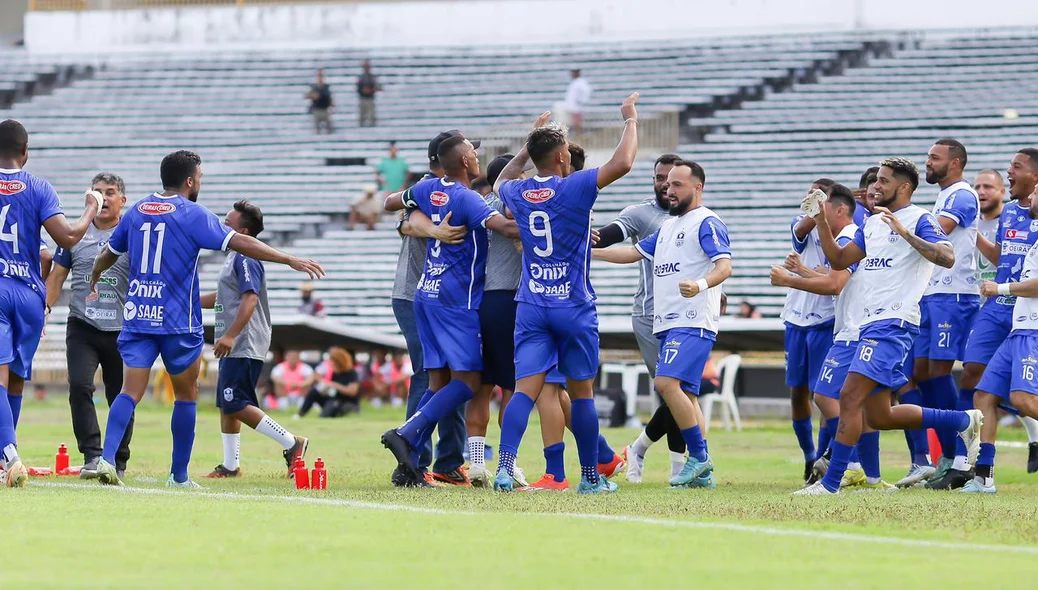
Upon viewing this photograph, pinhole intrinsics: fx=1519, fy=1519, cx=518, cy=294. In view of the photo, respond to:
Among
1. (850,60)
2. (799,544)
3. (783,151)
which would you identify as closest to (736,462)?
(799,544)

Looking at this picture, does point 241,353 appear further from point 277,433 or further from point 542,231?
point 542,231

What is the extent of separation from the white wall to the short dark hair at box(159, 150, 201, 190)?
27845mm

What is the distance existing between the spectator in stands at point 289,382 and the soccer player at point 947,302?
1420 cm

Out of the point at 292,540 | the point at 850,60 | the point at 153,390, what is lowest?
the point at 153,390

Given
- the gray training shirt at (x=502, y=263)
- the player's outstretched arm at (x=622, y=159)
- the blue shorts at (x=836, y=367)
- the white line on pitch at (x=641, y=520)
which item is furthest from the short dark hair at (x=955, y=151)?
the white line on pitch at (x=641, y=520)

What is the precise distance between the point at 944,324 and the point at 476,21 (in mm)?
29347

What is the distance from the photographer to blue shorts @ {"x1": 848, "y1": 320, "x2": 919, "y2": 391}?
9750mm

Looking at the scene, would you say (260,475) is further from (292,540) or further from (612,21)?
(612,21)

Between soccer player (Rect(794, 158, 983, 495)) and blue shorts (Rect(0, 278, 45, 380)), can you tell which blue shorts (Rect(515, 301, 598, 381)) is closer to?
soccer player (Rect(794, 158, 983, 495))

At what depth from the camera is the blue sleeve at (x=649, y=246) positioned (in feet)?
36.1

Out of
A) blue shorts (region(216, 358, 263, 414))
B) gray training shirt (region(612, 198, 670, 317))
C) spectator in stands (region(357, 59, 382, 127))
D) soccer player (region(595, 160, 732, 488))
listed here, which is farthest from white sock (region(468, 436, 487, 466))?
spectator in stands (region(357, 59, 382, 127))

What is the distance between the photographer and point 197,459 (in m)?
13.9

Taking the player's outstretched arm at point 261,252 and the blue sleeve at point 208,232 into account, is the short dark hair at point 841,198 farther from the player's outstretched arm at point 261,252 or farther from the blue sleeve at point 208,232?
the blue sleeve at point 208,232

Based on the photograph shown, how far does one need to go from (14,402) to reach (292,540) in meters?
4.91
